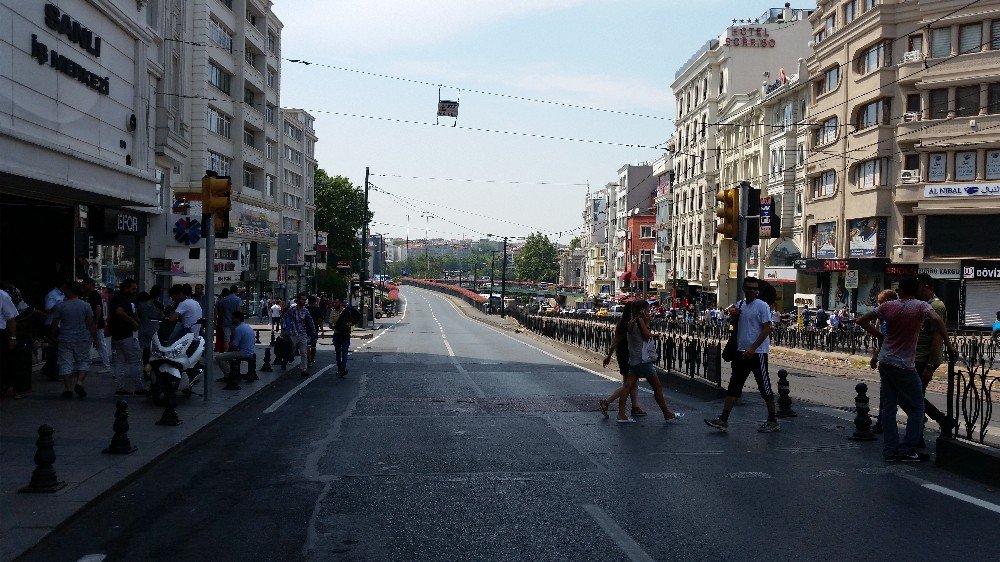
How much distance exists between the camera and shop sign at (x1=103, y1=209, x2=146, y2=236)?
18875 millimetres

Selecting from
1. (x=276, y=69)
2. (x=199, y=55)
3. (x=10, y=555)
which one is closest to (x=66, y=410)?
(x=10, y=555)

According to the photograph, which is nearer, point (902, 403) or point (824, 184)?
point (902, 403)

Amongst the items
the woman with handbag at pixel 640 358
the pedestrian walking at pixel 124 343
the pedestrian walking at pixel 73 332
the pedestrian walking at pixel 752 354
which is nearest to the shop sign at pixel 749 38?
the woman with handbag at pixel 640 358

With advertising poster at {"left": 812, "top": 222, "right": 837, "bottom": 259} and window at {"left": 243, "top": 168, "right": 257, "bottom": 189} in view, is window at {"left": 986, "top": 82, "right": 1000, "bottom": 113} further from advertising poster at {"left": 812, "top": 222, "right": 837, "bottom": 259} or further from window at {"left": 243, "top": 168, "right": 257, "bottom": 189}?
window at {"left": 243, "top": 168, "right": 257, "bottom": 189}

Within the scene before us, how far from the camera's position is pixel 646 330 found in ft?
40.3

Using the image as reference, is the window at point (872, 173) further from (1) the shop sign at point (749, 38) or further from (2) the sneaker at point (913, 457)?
(2) the sneaker at point (913, 457)

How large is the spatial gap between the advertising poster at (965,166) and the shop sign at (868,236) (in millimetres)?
4016

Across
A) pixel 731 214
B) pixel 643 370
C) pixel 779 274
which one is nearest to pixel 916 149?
pixel 779 274

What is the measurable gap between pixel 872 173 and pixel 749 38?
89.6 feet

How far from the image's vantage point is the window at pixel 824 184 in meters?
48.2

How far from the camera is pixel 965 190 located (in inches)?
1585

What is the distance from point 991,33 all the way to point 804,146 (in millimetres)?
13943

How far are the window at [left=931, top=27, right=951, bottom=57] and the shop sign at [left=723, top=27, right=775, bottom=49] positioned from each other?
91.3 ft

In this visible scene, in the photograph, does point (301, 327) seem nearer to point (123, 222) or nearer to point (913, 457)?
point (123, 222)
